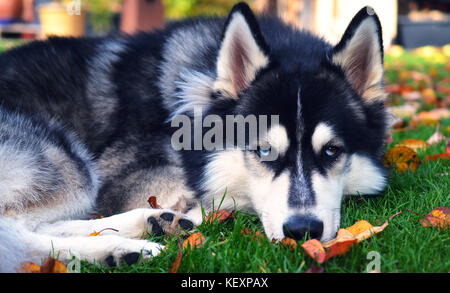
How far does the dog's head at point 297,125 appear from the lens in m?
2.41

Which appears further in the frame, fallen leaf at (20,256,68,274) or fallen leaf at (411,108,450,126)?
fallen leaf at (411,108,450,126)

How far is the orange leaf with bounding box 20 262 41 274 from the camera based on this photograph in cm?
204

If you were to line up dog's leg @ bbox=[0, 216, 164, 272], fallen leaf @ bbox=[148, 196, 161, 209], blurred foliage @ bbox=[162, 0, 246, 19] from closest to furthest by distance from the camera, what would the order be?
dog's leg @ bbox=[0, 216, 164, 272]
fallen leaf @ bbox=[148, 196, 161, 209]
blurred foliage @ bbox=[162, 0, 246, 19]

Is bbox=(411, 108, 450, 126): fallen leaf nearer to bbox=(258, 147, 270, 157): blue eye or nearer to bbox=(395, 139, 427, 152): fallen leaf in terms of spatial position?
bbox=(395, 139, 427, 152): fallen leaf

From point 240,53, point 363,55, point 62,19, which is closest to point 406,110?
point 363,55

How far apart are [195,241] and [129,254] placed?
0.34m

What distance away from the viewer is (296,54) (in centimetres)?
296

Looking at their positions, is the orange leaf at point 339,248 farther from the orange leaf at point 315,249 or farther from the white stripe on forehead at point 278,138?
the white stripe on forehead at point 278,138

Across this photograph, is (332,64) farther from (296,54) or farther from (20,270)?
(20,270)

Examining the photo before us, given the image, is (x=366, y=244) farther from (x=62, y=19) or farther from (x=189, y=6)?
(x=189, y=6)

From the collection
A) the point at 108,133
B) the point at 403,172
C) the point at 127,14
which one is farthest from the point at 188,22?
the point at 127,14

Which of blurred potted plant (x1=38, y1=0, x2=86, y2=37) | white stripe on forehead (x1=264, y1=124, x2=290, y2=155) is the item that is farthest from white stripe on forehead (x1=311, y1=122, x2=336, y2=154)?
blurred potted plant (x1=38, y1=0, x2=86, y2=37)

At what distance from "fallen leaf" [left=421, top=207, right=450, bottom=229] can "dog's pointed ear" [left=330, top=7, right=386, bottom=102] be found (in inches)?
31.4

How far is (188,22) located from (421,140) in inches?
95.1
